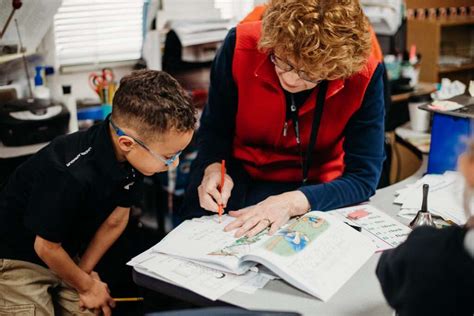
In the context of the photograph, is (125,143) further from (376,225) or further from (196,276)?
(376,225)

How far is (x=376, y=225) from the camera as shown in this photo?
1499 millimetres

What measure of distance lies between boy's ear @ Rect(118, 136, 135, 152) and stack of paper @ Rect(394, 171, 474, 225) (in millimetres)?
782

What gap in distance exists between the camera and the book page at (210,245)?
1261 mm

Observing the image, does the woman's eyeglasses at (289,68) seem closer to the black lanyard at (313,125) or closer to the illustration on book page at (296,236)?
the black lanyard at (313,125)

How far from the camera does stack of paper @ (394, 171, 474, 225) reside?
5.13 ft

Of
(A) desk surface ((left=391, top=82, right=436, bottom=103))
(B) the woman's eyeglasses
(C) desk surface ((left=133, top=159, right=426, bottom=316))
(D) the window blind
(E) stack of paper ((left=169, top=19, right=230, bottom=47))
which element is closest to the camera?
(C) desk surface ((left=133, top=159, right=426, bottom=316))

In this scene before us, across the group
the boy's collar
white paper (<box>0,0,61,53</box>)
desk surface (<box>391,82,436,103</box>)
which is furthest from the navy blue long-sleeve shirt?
desk surface (<box>391,82,436,103</box>)

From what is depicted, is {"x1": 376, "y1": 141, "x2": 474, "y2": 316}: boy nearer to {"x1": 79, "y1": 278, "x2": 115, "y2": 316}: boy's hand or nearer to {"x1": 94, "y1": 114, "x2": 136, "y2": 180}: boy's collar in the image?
{"x1": 94, "y1": 114, "x2": 136, "y2": 180}: boy's collar

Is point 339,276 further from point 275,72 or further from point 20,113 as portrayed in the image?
point 20,113

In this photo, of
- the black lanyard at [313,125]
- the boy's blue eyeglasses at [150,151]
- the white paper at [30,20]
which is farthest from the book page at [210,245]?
the white paper at [30,20]

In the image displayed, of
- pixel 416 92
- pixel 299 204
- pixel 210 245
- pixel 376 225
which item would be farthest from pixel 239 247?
pixel 416 92

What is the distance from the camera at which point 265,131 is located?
1.81m

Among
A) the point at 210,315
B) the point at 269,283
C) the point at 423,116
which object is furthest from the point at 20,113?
the point at 423,116

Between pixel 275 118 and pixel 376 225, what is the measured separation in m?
0.47
